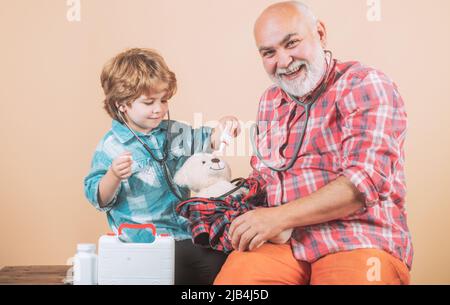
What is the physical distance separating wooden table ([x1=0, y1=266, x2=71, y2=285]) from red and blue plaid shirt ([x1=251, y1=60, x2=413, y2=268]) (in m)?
0.82

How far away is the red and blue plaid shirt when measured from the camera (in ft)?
6.33

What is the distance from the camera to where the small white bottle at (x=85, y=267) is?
→ 2.08m

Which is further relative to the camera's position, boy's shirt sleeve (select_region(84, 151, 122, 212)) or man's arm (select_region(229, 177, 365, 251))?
boy's shirt sleeve (select_region(84, 151, 122, 212))

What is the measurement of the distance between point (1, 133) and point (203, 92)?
0.77m

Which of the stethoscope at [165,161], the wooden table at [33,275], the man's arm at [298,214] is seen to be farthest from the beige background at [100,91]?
the man's arm at [298,214]

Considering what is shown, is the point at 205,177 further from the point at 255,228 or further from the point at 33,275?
the point at 33,275

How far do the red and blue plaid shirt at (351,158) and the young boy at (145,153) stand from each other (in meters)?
0.28

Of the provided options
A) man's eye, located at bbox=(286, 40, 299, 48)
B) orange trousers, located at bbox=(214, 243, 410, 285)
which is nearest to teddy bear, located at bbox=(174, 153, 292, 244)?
orange trousers, located at bbox=(214, 243, 410, 285)

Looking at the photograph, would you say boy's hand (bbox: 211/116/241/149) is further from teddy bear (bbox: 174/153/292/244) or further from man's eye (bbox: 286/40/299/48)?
man's eye (bbox: 286/40/299/48)

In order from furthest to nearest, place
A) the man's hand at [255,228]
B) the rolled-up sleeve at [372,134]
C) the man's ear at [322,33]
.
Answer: the man's ear at [322,33]
the man's hand at [255,228]
the rolled-up sleeve at [372,134]

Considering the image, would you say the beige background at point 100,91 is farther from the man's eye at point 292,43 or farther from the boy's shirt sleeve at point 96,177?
the man's eye at point 292,43

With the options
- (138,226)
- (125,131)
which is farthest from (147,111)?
(138,226)

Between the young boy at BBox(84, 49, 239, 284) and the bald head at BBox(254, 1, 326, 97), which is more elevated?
the bald head at BBox(254, 1, 326, 97)

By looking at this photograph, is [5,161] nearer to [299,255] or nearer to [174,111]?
[174,111]
